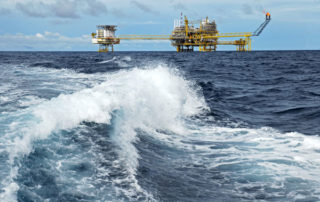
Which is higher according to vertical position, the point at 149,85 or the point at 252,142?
the point at 149,85

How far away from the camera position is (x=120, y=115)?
7750 mm

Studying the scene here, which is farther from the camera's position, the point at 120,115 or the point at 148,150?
the point at 120,115

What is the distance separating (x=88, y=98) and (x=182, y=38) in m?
76.3

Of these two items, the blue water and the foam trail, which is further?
the foam trail

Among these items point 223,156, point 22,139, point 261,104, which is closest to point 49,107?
point 22,139

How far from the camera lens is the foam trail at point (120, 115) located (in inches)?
187

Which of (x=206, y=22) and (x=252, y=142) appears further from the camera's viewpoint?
(x=206, y=22)

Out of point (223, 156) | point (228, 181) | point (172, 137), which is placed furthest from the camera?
point (172, 137)

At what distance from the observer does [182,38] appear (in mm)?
81812

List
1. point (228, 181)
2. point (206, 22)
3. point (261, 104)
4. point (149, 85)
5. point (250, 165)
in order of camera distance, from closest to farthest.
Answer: point (228, 181), point (250, 165), point (149, 85), point (261, 104), point (206, 22)

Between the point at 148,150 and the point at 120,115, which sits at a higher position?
the point at 120,115

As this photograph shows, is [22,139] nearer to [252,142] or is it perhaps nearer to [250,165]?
[250,165]

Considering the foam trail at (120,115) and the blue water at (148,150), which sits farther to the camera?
the foam trail at (120,115)

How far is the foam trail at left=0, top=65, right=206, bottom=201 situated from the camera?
4762mm
